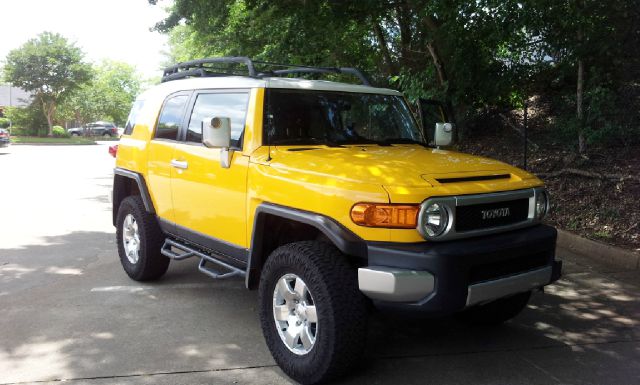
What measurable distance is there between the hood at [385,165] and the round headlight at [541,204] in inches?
5.7

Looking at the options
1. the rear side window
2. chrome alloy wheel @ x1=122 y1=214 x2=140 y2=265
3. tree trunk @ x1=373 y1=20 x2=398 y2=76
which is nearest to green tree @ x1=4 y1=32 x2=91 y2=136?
tree trunk @ x1=373 y1=20 x2=398 y2=76

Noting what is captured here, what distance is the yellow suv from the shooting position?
335cm

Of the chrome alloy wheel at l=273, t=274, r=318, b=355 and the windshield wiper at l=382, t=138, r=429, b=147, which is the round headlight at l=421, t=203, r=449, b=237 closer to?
the chrome alloy wheel at l=273, t=274, r=318, b=355

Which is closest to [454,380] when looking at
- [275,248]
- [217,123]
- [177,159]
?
[275,248]

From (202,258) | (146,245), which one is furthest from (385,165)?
(146,245)

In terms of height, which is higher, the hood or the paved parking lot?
the hood

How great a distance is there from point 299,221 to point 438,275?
37.5 inches

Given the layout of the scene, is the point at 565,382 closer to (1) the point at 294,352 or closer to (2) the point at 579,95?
(1) the point at 294,352

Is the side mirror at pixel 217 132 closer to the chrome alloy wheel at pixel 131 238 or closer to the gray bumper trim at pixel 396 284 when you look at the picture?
the gray bumper trim at pixel 396 284

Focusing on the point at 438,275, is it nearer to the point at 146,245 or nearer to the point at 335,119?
the point at 335,119

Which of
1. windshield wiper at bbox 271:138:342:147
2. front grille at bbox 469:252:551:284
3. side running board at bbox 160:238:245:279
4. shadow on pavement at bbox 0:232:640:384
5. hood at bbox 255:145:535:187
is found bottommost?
shadow on pavement at bbox 0:232:640:384

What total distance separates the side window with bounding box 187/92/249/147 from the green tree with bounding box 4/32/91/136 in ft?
139

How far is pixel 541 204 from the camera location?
405cm

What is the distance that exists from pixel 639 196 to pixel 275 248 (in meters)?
6.16
